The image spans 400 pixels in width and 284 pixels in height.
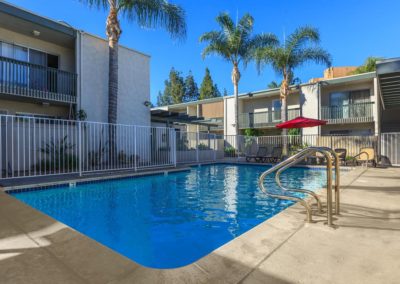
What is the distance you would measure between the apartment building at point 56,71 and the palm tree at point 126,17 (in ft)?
4.34

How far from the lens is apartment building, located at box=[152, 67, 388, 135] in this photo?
754 inches

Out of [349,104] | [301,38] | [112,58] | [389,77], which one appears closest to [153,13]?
[112,58]

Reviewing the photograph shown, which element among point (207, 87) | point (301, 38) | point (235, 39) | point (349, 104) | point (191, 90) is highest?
point (191, 90)

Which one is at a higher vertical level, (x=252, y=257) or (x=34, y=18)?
(x=34, y=18)

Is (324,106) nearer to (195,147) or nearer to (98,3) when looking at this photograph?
(195,147)

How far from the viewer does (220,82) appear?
2157 inches

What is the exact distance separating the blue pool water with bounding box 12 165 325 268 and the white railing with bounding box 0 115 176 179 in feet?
7.75

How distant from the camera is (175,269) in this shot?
255 centimetres

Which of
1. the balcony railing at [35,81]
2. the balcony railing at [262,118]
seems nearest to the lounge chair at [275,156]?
the balcony railing at [262,118]

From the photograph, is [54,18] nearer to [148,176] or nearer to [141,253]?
[148,176]

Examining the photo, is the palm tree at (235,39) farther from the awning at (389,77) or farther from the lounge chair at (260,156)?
the awning at (389,77)

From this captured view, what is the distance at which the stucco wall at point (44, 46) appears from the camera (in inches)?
474

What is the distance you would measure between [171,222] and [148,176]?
642 cm

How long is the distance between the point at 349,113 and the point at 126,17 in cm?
1690
